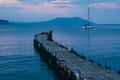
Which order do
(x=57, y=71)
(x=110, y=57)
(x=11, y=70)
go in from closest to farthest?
1. (x=57, y=71)
2. (x=11, y=70)
3. (x=110, y=57)

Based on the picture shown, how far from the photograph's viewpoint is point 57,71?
45.0 metres

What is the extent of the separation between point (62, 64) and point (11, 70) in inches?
441

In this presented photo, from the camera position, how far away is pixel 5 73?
46125mm

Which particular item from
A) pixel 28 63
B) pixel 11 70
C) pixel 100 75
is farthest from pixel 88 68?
pixel 28 63

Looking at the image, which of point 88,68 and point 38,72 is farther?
point 38,72

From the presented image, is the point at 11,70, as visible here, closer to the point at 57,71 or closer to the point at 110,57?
the point at 57,71

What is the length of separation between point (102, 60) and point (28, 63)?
1380 centimetres

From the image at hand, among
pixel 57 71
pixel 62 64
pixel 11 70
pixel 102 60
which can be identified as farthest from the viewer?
pixel 102 60

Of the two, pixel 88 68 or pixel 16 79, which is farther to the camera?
pixel 16 79

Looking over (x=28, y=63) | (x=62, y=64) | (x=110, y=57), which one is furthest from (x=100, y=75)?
(x=110, y=57)

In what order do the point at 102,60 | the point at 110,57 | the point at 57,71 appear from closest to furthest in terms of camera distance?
1. the point at 57,71
2. the point at 102,60
3. the point at 110,57

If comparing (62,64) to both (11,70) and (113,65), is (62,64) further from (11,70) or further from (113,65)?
(113,65)

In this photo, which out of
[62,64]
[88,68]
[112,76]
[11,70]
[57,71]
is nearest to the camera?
[112,76]

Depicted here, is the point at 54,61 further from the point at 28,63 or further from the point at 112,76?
the point at 112,76
